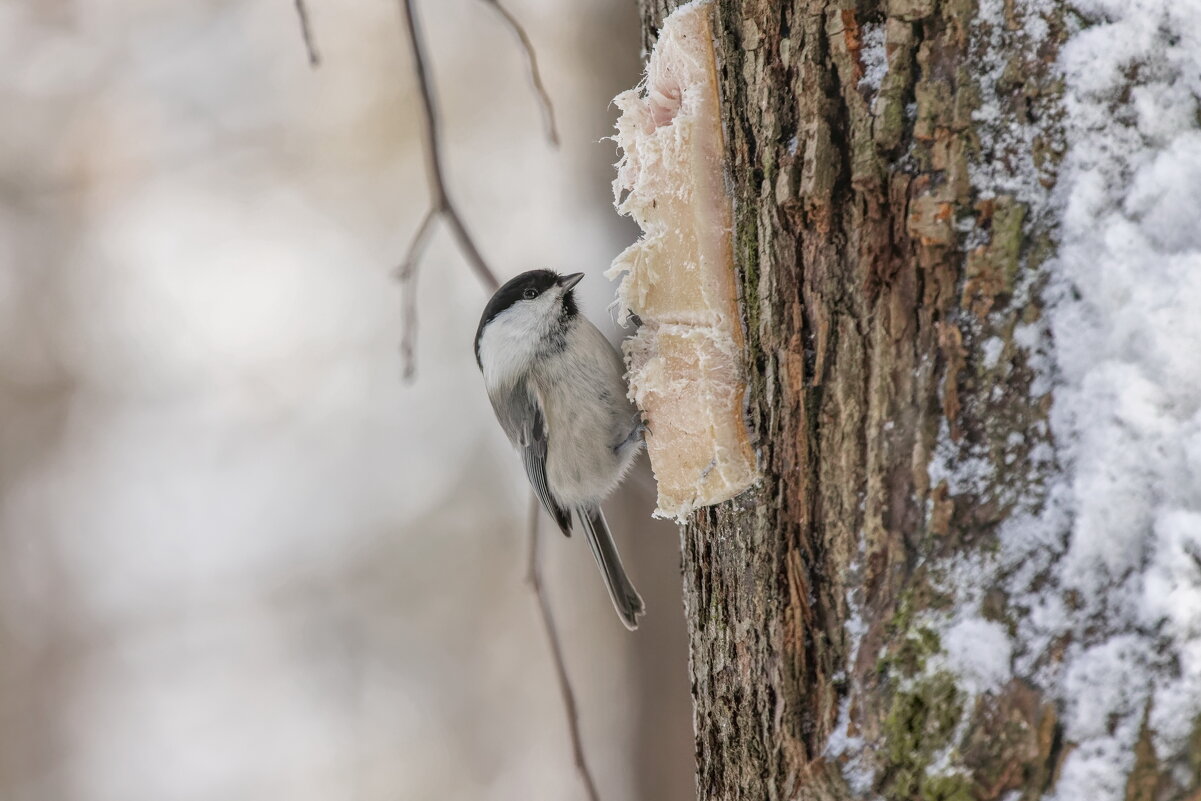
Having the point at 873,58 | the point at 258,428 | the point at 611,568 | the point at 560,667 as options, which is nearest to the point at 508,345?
the point at 611,568

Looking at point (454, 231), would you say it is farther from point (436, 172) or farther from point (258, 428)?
point (258, 428)

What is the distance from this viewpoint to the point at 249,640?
4.21 metres

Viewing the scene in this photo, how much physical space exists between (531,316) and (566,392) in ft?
0.65

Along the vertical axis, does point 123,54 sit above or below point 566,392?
above

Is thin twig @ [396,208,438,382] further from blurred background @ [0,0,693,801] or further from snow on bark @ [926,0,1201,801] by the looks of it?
blurred background @ [0,0,693,801]

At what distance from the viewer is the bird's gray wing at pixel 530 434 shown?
2059mm

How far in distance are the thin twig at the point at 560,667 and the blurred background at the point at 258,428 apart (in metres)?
1.83

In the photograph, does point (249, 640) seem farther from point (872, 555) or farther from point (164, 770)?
point (872, 555)

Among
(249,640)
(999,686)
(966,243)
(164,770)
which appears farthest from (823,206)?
(164,770)

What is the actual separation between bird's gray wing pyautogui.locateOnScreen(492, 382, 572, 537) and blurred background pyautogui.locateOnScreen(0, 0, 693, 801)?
117 cm

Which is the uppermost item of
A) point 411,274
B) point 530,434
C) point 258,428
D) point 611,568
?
point 411,274

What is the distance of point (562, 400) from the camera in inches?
77.5

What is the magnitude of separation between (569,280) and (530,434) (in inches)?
15.1

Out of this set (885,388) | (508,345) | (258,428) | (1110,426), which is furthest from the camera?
(258,428)
